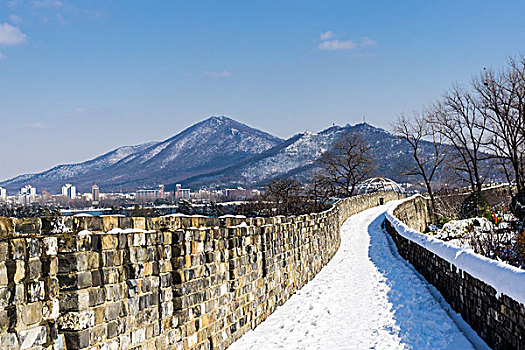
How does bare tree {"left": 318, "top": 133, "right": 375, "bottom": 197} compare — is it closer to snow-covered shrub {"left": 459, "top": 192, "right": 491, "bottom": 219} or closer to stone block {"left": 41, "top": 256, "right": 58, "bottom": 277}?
snow-covered shrub {"left": 459, "top": 192, "right": 491, "bottom": 219}

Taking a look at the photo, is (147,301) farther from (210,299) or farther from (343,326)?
(343,326)

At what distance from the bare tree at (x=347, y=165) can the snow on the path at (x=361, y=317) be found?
45.0 metres

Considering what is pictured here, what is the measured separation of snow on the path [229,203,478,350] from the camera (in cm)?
769

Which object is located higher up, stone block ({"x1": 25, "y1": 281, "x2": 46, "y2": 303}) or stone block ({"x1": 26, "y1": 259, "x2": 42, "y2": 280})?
stone block ({"x1": 26, "y1": 259, "x2": 42, "y2": 280})

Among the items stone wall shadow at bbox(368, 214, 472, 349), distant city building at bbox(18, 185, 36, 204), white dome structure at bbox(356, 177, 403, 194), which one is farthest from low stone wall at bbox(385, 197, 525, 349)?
white dome structure at bbox(356, 177, 403, 194)

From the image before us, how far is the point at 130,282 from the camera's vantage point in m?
5.08

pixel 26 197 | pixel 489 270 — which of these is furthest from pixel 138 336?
pixel 26 197

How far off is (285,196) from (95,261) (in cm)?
4280

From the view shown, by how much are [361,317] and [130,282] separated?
Answer: 5415 millimetres

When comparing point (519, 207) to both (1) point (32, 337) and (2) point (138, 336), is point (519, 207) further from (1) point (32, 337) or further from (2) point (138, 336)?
(1) point (32, 337)

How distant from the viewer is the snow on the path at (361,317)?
25.2 ft

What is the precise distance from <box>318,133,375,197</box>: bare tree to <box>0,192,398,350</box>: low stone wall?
51.3 metres

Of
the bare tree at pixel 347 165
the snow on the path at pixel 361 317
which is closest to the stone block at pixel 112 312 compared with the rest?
the snow on the path at pixel 361 317

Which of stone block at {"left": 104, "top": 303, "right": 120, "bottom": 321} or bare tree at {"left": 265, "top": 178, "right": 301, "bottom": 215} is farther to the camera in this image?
bare tree at {"left": 265, "top": 178, "right": 301, "bottom": 215}
